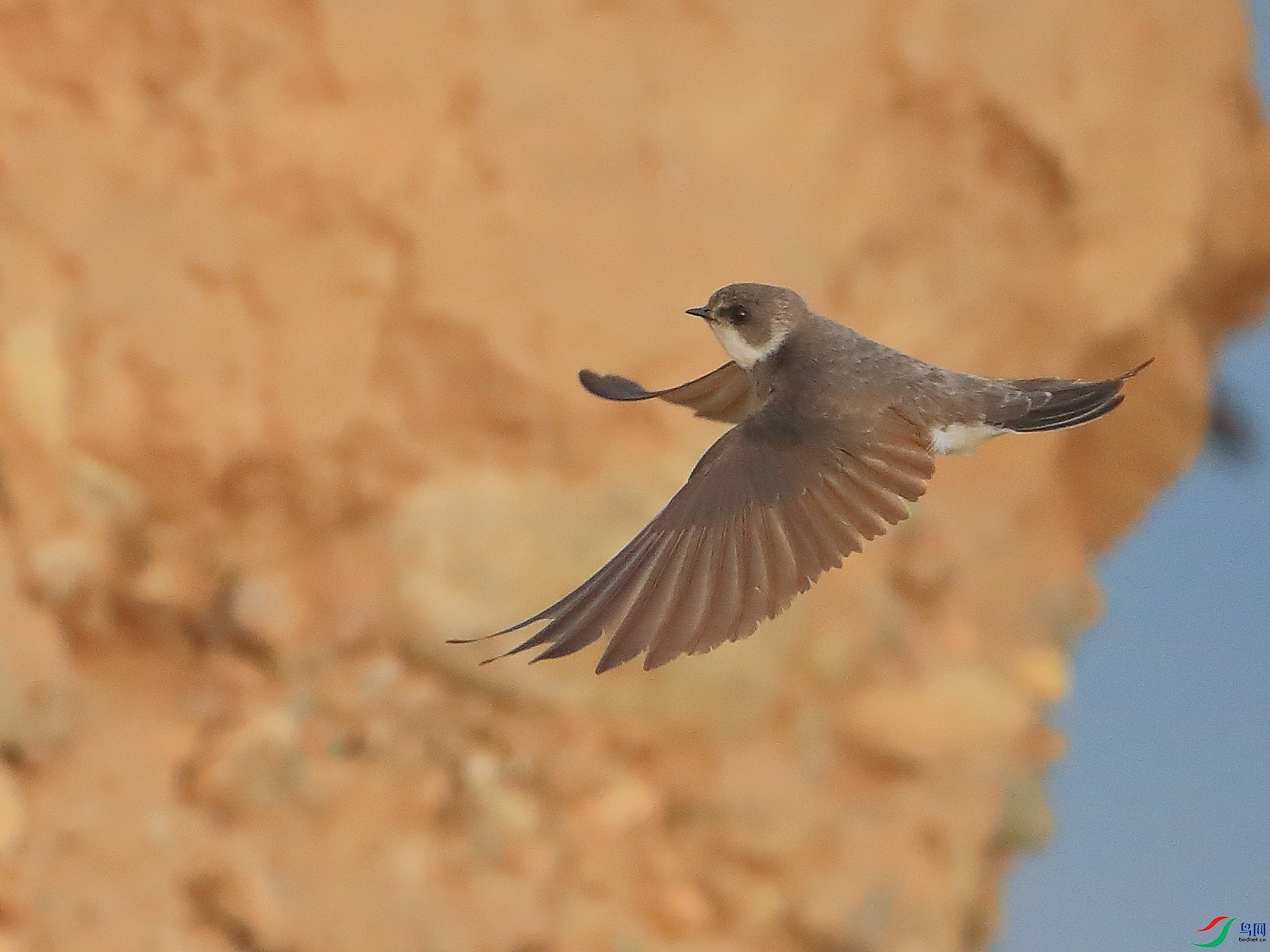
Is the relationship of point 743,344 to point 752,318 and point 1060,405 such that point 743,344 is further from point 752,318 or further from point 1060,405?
point 1060,405

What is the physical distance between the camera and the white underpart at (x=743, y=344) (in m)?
0.74

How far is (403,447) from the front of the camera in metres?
1.91

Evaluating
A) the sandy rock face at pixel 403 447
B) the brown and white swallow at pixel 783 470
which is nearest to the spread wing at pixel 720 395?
the brown and white swallow at pixel 783 470

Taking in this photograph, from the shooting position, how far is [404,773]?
1926 millimetres

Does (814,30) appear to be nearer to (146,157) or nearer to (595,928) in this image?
(146,157)

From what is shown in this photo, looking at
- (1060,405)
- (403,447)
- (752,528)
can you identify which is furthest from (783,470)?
(403,447)

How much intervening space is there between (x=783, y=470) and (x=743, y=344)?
11 cm

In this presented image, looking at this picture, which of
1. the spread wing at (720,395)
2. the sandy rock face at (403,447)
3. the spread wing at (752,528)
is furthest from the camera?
the sandy rock face at (403,447)

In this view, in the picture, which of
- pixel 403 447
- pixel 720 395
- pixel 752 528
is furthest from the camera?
pixel 403 447

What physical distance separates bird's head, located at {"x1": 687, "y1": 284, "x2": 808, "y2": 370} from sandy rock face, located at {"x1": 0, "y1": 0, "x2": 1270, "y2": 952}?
1.15 metres

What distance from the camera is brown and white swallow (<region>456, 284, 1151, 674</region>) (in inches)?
23.1

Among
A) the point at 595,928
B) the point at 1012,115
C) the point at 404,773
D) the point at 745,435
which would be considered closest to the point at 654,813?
the point at 595,928

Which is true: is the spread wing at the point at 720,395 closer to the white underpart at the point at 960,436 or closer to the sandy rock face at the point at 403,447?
the white underpart at the point at 960,436

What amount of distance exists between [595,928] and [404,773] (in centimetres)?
33
